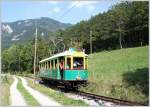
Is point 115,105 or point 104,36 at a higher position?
point 104,36

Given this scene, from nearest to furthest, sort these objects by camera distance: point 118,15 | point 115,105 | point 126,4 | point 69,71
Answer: point 115,105
point 126,4
point 69,71
point 118,15

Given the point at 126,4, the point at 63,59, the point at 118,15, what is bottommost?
the point at 63,59

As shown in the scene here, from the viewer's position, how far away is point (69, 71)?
23.7 meters

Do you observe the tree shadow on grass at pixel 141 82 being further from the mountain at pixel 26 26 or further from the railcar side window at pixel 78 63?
the mountain at pixel 26 26

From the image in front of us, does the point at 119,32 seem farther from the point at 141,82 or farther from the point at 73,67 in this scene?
the point at 141,82

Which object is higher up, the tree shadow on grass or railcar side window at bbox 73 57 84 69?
railcar side window at bbox 73 57 84 69

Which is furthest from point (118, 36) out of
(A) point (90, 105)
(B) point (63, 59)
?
(A) point (90, 105)

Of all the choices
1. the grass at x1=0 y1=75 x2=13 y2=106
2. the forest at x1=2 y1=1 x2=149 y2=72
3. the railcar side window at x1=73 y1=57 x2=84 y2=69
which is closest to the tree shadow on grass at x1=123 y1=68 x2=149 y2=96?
the railcar side window at x1=73 y1=57 x2=84 y2=69

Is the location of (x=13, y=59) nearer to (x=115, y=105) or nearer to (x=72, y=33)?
(x=72, y=33)

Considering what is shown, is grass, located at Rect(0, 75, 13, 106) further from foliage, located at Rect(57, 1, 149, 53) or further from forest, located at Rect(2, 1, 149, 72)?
forest, located at Rect(2, 1, 149, 72)

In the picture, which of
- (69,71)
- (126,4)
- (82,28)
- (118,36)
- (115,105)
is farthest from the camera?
(82,28)

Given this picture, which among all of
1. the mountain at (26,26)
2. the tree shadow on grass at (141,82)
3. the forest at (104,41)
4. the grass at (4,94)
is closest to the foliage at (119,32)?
the forest at (104,41)

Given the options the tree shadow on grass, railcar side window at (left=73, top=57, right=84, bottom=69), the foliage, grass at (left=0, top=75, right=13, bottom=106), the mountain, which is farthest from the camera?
the foliage

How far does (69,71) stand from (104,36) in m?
43.8
